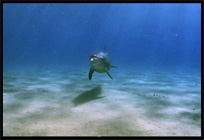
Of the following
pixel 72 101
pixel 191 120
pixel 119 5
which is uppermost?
pixel 119 5

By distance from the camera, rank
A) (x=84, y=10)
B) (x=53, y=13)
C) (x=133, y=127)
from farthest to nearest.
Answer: (x=84, y=10), (x=53, y=13), (x=133, y=127)

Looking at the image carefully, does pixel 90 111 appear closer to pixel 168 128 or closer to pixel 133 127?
pixel 133 127

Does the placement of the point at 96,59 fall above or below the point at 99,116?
above

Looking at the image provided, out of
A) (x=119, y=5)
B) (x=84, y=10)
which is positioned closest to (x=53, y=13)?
(x=84, y=10)

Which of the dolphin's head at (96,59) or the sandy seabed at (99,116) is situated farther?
the dolphin's head at (96,59)

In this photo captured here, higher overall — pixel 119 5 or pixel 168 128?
pixel 119 5

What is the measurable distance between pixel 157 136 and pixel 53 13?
258ft

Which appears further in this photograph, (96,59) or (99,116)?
(96,59)

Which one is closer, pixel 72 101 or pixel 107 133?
pixel 107 133

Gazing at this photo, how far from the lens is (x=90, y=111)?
171 inches

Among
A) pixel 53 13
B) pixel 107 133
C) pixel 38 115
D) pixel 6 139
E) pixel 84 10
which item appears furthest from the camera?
pixel 84 10

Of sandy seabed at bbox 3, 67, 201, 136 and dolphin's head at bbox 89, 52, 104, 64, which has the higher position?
dolphin's head at bbox 89, 52, 104, 64

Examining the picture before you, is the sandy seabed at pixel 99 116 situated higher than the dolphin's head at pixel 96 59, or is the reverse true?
the dolphin's head at pixel 96 59

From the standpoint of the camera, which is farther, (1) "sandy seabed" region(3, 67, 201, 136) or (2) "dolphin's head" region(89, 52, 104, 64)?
(2) "dolphin's head" region(89, 52, 104, 64)
